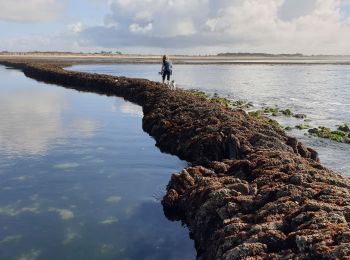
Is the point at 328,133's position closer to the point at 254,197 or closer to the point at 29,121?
the point at 254,197

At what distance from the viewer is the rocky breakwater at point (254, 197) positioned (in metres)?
7.44

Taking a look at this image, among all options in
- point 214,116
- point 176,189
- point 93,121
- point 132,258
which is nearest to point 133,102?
point 93,121

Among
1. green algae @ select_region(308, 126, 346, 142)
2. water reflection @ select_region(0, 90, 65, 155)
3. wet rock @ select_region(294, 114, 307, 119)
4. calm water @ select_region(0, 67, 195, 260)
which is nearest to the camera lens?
calm water @ select_region(0, 67, 195, 260)

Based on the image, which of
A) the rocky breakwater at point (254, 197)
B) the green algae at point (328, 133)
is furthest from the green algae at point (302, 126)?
the rocky breakwater at point (254, 197)

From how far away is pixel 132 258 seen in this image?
377 inches

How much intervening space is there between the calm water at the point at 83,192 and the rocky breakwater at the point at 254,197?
0.84 m

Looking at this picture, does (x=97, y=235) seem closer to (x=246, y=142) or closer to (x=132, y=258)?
→ (x=132, y=258)

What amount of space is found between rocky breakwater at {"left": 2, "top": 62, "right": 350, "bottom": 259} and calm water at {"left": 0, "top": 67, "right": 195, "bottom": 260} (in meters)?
0.84

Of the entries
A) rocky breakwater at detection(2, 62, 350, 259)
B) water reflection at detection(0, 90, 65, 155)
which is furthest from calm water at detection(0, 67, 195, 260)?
rocky breakwater at detection(2, 62, 350, 259)

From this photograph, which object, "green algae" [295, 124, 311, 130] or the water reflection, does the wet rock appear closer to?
"green algae" [295, 124, 311, 130]

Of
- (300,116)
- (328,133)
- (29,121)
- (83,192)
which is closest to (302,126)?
(328,133)

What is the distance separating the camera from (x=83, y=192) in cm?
1362

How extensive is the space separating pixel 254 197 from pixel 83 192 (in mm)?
6155

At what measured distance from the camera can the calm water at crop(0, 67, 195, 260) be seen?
10.1 meters
